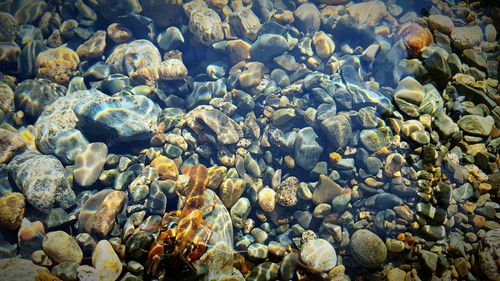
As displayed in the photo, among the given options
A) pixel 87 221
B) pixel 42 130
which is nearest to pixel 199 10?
pixel 42 130

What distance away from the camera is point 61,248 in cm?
369

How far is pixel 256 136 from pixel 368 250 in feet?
8.78

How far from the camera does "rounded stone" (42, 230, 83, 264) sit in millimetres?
3680

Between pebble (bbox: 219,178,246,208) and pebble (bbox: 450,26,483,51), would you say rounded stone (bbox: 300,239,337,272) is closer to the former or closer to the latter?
pebble (bbox: 219,178,246,208)

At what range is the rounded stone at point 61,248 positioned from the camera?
3680 millimetres

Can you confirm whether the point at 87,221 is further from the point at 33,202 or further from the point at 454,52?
the point at 454,52

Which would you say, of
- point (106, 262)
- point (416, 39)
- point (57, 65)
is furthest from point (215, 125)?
point (416, 39)

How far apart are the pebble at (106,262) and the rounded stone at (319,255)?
2.56 metres

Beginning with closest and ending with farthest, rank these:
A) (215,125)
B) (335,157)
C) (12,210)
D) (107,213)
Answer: (12,210)
(107,213)
(335,157)
(215,125)

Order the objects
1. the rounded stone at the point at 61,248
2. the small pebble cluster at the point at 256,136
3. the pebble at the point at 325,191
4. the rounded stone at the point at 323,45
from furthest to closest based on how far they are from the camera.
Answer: the rounded stone at the point at 323,45, the pebble at the point at 325,191, the small pebble cluster at the point at 256,136, the rounded stone at the point at 61,248

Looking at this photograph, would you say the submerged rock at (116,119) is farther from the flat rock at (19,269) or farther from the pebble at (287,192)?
the pebble at (287,192)

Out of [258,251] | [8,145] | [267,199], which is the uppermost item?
[8,145]

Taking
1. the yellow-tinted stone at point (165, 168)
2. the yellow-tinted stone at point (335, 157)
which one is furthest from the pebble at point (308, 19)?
the yellow-tinted stone at point (165, 168)

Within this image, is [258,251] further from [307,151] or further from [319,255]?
[307,151]
